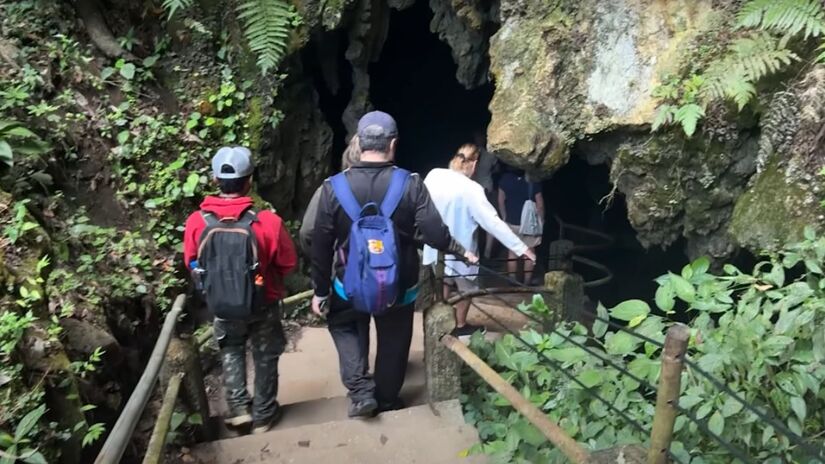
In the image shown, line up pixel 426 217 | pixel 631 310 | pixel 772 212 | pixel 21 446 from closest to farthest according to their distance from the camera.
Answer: pixel 21 446, pixel 631 310, pixel 426 217, pixel 772 212

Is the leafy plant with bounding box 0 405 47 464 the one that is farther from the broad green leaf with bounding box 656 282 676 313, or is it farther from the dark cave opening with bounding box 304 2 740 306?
the dark cave opening with bounding box 304 2 740 306

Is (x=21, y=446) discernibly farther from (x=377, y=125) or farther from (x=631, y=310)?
(x=631, y=310)

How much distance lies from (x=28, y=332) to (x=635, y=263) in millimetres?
9170

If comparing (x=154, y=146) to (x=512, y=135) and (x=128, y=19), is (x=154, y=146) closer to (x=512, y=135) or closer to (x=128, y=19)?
(x=128, y=19)

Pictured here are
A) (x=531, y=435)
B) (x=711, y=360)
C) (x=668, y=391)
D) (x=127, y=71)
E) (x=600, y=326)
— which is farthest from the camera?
(x=127, y=71)

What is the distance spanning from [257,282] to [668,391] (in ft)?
7.57

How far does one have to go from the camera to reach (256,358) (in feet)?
12.4

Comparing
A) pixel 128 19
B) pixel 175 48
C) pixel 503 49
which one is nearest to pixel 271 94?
pixel 175 48

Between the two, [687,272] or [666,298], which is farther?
[687,272]

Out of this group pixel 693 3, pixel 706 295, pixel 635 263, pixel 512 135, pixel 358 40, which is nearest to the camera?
pixel 706 295

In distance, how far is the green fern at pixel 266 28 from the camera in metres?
5.43

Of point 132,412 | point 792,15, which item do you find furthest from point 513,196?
point 132,412

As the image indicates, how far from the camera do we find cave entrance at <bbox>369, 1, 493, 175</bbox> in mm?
10922

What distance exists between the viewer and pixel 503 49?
576cm
